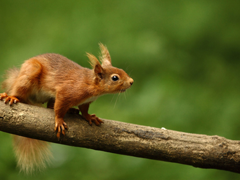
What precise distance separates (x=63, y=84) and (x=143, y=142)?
2.96 feet

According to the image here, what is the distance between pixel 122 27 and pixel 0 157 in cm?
274

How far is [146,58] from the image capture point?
15.3 feet

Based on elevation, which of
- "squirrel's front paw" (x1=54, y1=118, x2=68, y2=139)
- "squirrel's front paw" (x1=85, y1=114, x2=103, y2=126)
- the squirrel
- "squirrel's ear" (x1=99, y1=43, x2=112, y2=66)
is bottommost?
"squirrel's front paw" (x1=54, y1=118, x2=68, y2=139)

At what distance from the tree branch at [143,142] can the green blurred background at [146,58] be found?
1.55 meters

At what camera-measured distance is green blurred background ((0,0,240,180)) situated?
411 cm

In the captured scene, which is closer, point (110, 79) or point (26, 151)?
point (110, 79)

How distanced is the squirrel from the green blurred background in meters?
1.55

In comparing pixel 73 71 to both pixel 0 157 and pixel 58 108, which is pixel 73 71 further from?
pixel 0 157

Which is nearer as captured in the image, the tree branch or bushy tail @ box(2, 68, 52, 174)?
the tree branch

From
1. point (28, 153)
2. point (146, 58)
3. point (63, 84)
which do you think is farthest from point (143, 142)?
point (146, 58)

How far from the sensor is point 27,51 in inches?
190

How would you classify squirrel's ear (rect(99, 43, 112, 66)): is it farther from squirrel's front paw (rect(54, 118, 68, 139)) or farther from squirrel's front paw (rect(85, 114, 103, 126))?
squirrel's front paw (rect(54, 118, 68, 139))

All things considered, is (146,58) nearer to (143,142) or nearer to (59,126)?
(143,142)

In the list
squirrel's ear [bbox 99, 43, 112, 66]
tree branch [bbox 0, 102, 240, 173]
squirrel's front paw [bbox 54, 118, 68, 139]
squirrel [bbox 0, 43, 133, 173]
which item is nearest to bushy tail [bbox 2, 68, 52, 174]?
squirrel [bbox 0, 43, 133, 173]
